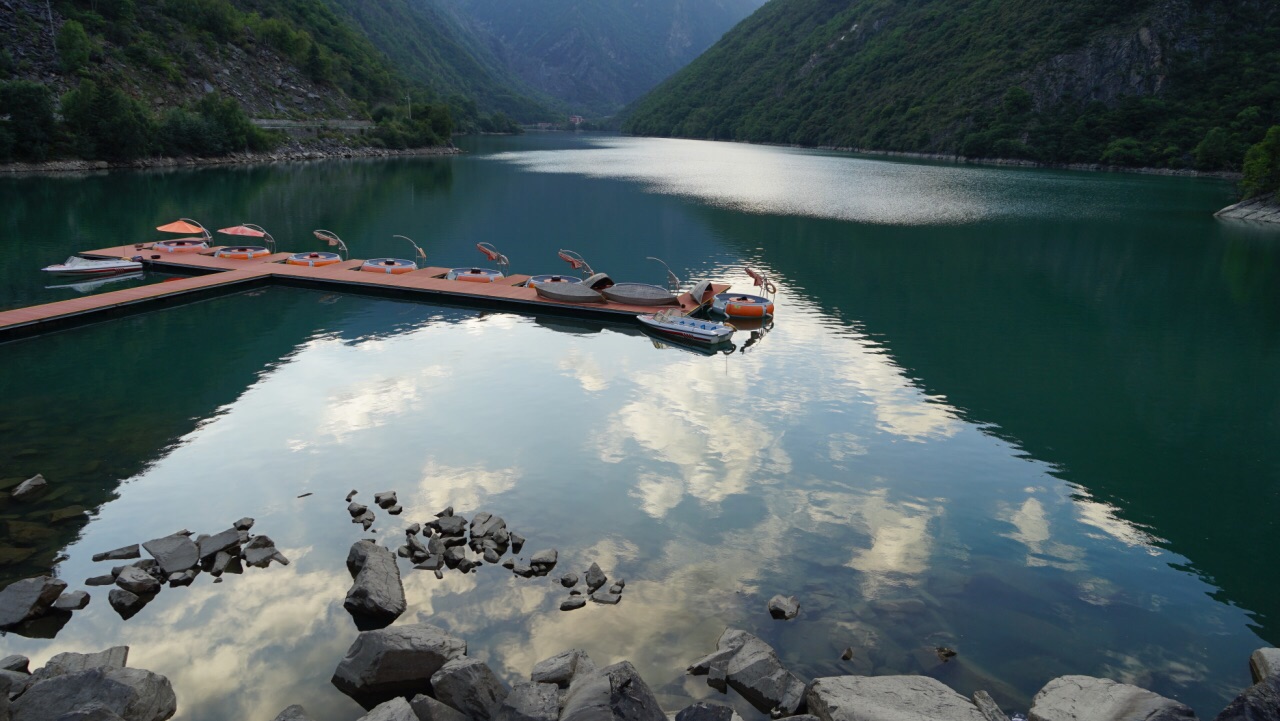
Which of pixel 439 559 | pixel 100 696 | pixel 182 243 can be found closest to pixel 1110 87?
pixel 182 243

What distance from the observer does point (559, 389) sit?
24.5 metres

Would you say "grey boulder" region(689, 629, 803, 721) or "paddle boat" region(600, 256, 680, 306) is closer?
"grey boulder" region(689, 629, 803, 721)

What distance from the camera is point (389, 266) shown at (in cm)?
3962

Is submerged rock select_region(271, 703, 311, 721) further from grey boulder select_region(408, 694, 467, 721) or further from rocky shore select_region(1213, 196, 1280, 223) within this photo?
rocky shore select_region(1213, 196, 1280, 223)

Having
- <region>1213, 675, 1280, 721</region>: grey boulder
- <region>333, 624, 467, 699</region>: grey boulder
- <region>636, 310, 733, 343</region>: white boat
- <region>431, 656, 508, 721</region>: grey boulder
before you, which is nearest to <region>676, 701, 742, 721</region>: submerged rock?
<region>431, 656, 508, 721</region>: grey boulder

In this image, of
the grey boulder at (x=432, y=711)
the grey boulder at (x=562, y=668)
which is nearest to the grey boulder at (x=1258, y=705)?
the grey boulder at (x=562, y=668)

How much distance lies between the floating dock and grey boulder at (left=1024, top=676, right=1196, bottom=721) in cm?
2413

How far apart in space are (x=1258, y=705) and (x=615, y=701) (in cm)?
811

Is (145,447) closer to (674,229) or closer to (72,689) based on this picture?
(72,689)

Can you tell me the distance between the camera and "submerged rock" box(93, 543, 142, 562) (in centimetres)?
1382

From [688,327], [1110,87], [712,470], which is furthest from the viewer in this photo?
[1110,87]

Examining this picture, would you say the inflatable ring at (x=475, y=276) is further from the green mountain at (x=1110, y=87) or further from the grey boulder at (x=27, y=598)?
the green mountain at (x=1110, y=87)

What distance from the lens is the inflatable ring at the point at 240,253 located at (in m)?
41.2

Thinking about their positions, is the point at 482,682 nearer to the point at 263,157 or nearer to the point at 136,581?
the point at 136,581
